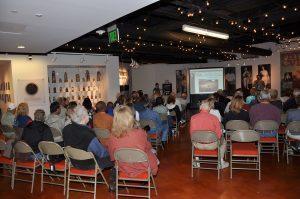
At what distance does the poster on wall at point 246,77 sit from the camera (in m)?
15.1

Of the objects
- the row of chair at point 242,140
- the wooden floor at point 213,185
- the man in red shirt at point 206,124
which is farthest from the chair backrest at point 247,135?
the wooden floor at point 213,185

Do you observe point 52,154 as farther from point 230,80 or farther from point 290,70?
point 230,80

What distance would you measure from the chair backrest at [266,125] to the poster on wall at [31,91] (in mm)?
7237

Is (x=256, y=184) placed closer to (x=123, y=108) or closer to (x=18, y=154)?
(x=123, y=108)

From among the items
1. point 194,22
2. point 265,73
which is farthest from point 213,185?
point 265,73

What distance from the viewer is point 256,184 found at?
15.8 ft

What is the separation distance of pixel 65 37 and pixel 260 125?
4.59 meters

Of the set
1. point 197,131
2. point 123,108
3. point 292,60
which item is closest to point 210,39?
point 292,60

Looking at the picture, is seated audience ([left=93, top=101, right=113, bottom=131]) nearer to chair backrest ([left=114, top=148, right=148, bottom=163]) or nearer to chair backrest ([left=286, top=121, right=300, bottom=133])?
chair backrest ([left=114, top=148, right=148, bottom=163])

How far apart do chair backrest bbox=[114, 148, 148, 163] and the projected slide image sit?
12458 mm

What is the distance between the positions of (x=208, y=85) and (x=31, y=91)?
938 cm

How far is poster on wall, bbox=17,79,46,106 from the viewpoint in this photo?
31.7 ft

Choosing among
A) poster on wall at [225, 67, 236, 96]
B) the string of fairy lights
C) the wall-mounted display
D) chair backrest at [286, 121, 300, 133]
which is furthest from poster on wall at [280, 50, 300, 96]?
the wall-mounted display

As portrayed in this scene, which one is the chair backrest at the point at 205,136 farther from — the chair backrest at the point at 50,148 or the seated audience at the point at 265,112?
the chair backrest at the point at 50,148
